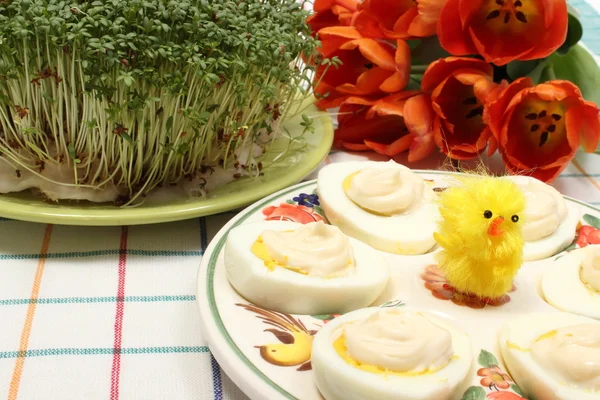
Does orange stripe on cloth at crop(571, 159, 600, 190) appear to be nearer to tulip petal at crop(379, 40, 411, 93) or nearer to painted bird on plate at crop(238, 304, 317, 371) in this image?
tulip petal at crop(379, 40, 411, 93)

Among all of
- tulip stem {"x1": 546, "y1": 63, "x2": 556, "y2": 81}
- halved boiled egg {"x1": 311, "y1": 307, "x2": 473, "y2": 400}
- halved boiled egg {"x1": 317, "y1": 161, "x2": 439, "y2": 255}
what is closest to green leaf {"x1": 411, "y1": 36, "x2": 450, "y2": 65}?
tulip stem {"x1": 546, "y1": 63, "x2": 556, "y2": 81}

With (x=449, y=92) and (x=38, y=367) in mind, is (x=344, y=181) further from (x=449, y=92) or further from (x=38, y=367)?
(x=38, y=367)

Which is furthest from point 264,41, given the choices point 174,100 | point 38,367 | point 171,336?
point 38,367

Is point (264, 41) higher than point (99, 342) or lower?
higher

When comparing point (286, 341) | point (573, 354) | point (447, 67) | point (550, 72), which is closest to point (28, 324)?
point (286, 341)

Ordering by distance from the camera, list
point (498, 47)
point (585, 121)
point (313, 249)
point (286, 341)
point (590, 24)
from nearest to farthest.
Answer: point (286, 341) < point (313, 249) < point (585, 121) < point (498, 47) < point (590, 24)

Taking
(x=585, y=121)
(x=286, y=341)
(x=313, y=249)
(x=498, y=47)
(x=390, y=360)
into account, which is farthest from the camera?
(x=498, y=47)

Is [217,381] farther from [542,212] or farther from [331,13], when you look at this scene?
[331,13]
